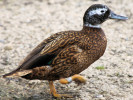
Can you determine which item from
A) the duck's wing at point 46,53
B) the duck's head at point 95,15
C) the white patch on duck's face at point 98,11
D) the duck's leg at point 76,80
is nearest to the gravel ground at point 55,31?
the duck's leg at point 76,80

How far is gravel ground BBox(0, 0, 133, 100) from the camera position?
511 cm

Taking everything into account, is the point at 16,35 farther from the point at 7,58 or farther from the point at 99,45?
the point at 99,45

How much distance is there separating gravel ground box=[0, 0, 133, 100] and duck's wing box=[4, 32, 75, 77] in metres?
0.76

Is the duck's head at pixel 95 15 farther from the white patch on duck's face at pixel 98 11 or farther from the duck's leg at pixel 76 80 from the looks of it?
the duck's leg at pixel 76 80

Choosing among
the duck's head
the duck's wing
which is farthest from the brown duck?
the duck's head

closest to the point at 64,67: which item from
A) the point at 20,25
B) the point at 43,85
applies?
the point at 43,85

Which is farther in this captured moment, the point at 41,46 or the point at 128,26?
the point at 128,26

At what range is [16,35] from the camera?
746 cm

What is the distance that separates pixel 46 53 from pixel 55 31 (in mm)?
3140

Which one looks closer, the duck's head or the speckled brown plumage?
the speckled brown plumage

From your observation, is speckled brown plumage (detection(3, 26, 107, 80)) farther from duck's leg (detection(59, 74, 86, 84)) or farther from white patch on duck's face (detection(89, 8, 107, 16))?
duck's leg (detection(59, 74, 86, 84))

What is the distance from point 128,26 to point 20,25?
3.24 m

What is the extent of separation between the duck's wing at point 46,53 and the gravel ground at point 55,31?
757mm

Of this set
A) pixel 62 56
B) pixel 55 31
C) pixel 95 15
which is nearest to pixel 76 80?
pixel 62 56
